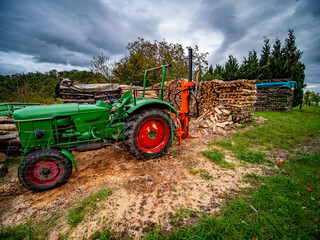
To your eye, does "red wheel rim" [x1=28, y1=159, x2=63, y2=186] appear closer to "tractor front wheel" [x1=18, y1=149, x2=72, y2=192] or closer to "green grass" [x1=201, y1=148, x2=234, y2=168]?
"tractor front wheel" [x1=18, y1=149, x2=72, y2=192]

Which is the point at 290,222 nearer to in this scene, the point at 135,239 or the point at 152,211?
the point at 152,211

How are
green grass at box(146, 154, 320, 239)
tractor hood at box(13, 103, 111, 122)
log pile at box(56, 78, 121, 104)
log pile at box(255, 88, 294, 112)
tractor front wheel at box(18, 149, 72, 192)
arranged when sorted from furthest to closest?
log pile at box(255, 88, 294, 112)
log pile at box(56, 78, 121, 104)
tractor hood at box(13, 103, 111, 122)
tractor front wheel at box(18, 149, 72, 192)
green grass at box(146, 154, 320, 239)

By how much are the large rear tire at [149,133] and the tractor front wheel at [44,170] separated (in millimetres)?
1064

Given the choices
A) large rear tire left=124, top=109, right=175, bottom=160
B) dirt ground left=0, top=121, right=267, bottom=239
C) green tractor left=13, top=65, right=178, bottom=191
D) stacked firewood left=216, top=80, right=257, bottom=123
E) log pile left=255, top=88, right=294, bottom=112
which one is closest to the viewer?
dirt ground left=0, top=121, right=267, bottom=239

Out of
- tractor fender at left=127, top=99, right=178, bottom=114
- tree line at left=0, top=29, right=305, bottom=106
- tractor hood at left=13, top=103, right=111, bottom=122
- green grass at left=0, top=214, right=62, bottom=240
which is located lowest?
green grass at left=0, top=214, right=62, bottom=240

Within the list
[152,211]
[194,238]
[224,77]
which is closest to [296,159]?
[194,238]

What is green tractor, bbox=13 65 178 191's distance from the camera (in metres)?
2.01

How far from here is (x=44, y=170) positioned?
201 centimetres

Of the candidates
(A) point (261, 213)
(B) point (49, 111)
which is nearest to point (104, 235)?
(A) point (261, 213)

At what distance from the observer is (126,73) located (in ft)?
48.5

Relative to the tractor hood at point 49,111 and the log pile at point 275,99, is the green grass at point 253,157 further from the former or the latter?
the log pile at point 275,99

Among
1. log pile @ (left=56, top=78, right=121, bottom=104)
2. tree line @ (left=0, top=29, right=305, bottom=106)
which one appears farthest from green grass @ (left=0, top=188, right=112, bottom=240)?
tree line @ (left=0, top=29, right=305, bottom=106)

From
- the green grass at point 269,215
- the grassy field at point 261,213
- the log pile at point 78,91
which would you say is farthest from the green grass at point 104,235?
the log pile at point 78,91

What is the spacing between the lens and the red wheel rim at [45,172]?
198cm
